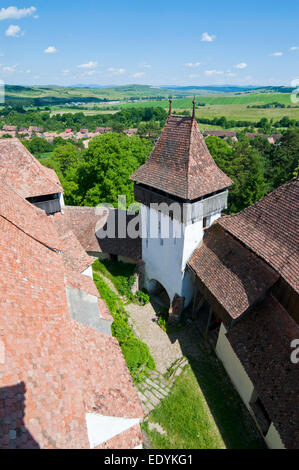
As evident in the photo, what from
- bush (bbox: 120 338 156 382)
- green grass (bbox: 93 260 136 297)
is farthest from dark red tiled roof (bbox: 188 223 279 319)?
green grass (bbox: 93 260 136 297)

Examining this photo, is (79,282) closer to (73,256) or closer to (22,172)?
(73,256)

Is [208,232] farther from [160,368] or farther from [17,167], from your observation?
[17,167]

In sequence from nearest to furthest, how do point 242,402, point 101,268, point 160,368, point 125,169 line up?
point 242,402
point 160,368
point 101,268
point 125,169

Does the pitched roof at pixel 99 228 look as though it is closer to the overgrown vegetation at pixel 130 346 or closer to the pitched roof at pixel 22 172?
the pitched roof at pixel 22 172

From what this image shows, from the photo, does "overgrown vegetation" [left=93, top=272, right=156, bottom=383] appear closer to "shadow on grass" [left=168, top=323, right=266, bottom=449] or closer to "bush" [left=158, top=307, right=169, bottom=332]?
"bush" [left=158, top=307, right=169, bottom=332]

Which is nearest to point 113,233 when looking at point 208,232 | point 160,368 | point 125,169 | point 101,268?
point 101,268

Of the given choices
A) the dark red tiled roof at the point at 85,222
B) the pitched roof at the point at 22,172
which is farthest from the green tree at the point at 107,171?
the pitched roof at the point at 22,172
